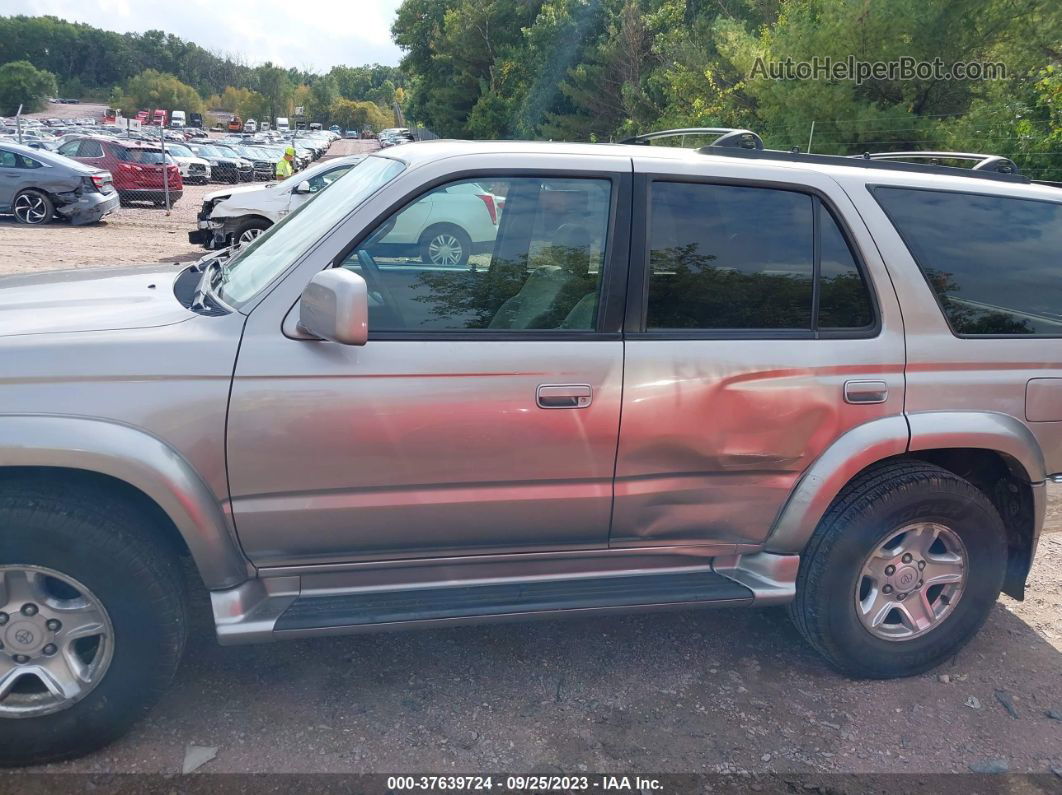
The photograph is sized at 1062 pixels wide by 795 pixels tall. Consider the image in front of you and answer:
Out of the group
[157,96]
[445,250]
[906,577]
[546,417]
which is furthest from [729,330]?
[157,96]

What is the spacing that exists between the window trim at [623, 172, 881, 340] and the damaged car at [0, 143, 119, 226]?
16405mm

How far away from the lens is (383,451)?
106 inches

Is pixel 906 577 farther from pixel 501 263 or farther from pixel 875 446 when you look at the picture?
pixel 501 263

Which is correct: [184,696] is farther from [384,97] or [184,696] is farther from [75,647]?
[384,97]

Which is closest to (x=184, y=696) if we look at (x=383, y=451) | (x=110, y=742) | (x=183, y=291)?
(x=110, y=742)

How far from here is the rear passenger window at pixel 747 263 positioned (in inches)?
117

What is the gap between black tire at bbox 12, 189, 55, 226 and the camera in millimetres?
15984

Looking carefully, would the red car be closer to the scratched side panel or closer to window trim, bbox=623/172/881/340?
window trim, bbox=623/172/881/340

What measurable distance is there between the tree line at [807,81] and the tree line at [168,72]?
81635 millimetres

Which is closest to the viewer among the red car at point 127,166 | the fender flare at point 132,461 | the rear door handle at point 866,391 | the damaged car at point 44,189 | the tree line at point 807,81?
the fender flare at point 132,461

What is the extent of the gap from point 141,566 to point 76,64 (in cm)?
15574

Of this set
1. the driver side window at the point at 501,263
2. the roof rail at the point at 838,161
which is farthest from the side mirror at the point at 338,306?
the roof rail at the point at 838,161

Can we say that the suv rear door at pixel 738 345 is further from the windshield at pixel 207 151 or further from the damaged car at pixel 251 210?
the windshield at pixel 207 151

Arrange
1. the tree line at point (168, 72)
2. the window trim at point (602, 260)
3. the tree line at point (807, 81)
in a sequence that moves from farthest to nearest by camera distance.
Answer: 1. the tree line at point (168, 72)
2. the tree line at point (807, 81)
3. the window trim at point (602, 260)
